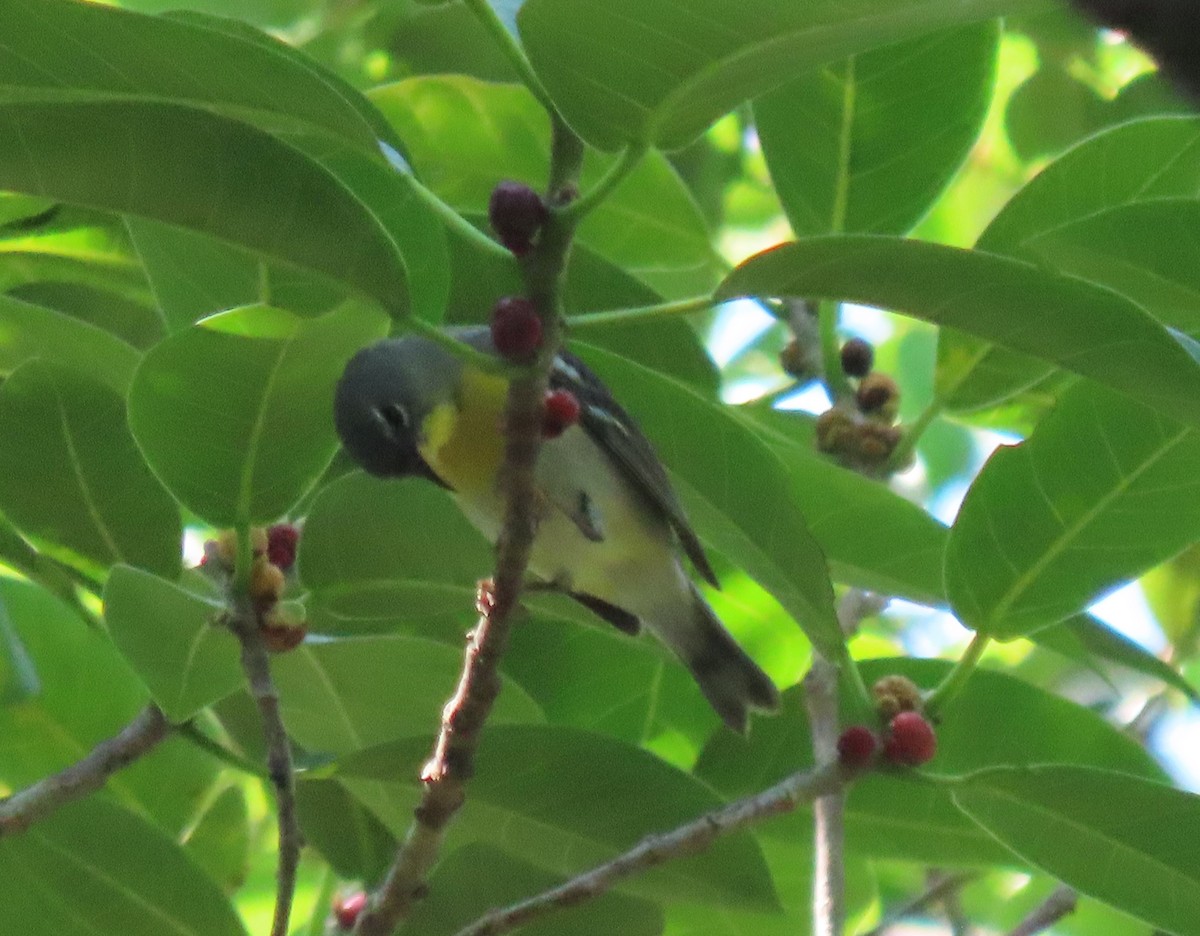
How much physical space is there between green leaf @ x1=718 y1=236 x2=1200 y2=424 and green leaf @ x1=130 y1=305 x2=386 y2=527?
0.60 meters

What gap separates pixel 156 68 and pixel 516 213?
0.45 m

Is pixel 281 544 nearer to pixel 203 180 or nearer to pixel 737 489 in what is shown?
A: pixel 737 489

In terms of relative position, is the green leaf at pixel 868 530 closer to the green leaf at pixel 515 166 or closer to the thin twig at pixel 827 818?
the thin twig at pixel 827 818

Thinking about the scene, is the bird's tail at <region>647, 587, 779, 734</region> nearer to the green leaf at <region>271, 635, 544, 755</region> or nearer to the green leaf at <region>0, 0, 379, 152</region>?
the green leaf at <region>271, 635, 544, 755</region>

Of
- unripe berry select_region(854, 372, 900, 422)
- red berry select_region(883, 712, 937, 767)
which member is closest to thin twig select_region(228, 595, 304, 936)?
red berry select_region(883, 712, 937, 767)

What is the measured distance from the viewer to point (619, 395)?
2436 millimetres

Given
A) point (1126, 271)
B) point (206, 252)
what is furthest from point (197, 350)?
point (1126, 271)

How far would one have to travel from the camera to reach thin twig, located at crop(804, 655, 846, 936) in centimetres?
215

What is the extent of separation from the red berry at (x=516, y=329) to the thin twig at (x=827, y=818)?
96 cm

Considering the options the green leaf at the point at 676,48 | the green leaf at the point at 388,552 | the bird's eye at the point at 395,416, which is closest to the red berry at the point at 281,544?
the green leaf at the point at 388,552

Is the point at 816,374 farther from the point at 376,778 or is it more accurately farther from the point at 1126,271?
the point at 376,778

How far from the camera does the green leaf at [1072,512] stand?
228cm

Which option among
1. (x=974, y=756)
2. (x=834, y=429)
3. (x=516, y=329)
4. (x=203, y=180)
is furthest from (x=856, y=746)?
(x=203, y=180)

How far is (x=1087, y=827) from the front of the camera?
2.21 metres
